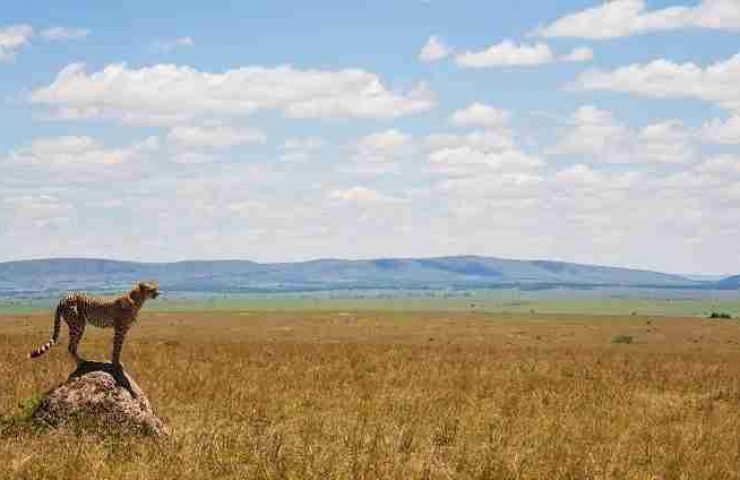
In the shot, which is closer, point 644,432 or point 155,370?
point 644,432

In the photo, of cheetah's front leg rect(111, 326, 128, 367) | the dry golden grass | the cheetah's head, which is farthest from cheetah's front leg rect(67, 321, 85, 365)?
the dry golden grass

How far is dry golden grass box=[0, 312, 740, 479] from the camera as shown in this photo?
1160cm

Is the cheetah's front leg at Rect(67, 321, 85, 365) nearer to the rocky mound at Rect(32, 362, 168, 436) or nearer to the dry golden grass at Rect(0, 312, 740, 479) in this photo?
the rocky mound at Rect(32, 362, 168, 436)

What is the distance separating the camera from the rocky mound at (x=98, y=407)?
13.4m

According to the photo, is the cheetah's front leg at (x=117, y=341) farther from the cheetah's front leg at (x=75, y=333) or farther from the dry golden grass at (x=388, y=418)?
the dry golden grass at (x=388, y=418)

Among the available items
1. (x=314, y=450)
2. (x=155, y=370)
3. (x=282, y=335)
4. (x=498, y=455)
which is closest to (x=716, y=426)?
(x=498, y=455)

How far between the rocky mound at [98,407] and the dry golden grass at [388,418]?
1.16 feet

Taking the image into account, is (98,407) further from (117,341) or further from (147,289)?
(147,289)

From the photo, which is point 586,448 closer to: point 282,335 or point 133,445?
point 133,445

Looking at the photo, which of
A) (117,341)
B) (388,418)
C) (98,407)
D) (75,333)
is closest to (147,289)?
(117,341)

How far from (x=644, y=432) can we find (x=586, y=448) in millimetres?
2836

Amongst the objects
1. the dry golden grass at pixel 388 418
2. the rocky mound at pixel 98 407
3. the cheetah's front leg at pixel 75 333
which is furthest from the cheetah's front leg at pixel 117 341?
the dry golden grass at pixel 388 418

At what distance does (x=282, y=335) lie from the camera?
56.8 m

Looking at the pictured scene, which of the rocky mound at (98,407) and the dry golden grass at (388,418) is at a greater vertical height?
the rocky mound at (98,407)
